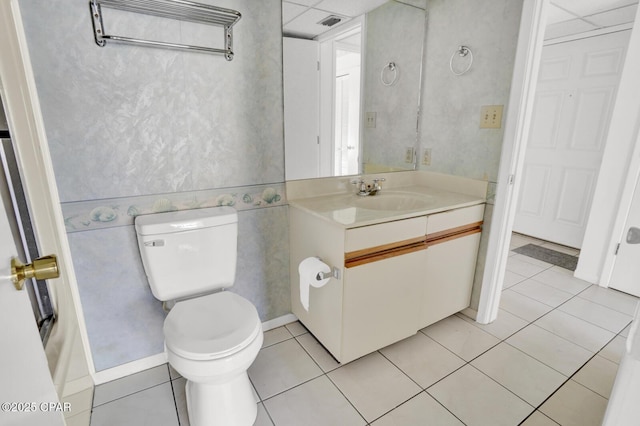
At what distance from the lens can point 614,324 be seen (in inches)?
83.0

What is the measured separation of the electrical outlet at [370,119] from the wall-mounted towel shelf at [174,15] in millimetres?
945

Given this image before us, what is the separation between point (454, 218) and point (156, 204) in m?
1.57

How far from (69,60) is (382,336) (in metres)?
1.87

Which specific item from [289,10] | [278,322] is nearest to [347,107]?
[289,10]

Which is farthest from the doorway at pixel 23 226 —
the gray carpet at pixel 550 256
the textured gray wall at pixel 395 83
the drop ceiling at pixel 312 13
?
the gray carpet at pixel 550 256

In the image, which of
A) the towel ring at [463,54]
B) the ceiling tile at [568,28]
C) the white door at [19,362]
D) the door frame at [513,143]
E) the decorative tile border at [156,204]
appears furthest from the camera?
the ceiling tile at [568,28]

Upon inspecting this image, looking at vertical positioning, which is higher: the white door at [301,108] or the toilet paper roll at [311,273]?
the white door at [301,108]

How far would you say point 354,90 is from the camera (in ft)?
6.71

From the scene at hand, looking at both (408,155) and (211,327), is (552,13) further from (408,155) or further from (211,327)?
(211,327)

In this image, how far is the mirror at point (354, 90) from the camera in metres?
1.79

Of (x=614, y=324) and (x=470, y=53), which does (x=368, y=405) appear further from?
(x=470, y=53)

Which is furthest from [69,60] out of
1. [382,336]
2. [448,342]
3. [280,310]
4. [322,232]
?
[448,342]

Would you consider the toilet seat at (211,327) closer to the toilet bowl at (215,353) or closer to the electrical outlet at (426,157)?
the toilet bowl at (215,353)

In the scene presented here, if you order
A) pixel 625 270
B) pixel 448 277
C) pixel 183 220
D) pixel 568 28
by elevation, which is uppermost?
pixel 568 28
